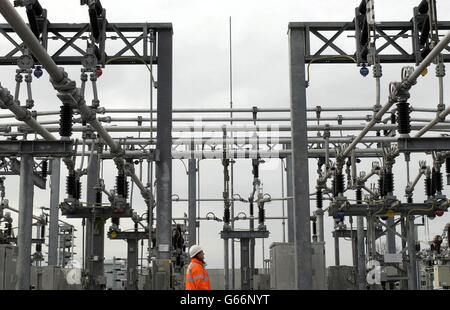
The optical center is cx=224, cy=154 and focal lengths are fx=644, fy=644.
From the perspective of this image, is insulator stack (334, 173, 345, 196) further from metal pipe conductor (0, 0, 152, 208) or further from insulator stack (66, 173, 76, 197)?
insulator stack (66, 173, 76, 197)

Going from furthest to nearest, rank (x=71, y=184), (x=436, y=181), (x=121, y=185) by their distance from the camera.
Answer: (x=436, y=181)
(x=121, y=185)
(x=71, y=184)

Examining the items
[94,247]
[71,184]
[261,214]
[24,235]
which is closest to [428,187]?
[261,214]

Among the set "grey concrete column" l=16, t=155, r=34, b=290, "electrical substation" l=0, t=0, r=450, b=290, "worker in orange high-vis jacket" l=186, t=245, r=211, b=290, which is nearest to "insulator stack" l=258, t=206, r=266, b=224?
"electrical substation" l=0, t=0, r=450, b=290

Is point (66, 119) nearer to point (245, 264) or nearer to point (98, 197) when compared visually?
point (98, 197)

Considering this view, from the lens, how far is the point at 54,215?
22094 millimetres

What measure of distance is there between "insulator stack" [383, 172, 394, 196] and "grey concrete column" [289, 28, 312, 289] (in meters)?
4.44

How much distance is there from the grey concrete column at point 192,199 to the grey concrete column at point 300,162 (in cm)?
984

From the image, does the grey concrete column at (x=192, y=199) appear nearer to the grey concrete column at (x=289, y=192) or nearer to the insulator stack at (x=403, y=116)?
the grey concrete column at (x=289, y=192)

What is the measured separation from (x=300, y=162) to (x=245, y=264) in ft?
32.5

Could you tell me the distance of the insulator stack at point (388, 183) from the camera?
53.7ft

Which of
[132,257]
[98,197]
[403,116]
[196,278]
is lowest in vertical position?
[196,278]

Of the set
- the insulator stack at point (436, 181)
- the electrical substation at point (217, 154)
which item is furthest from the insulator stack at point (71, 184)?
the insulator stack at point (436, 181)
